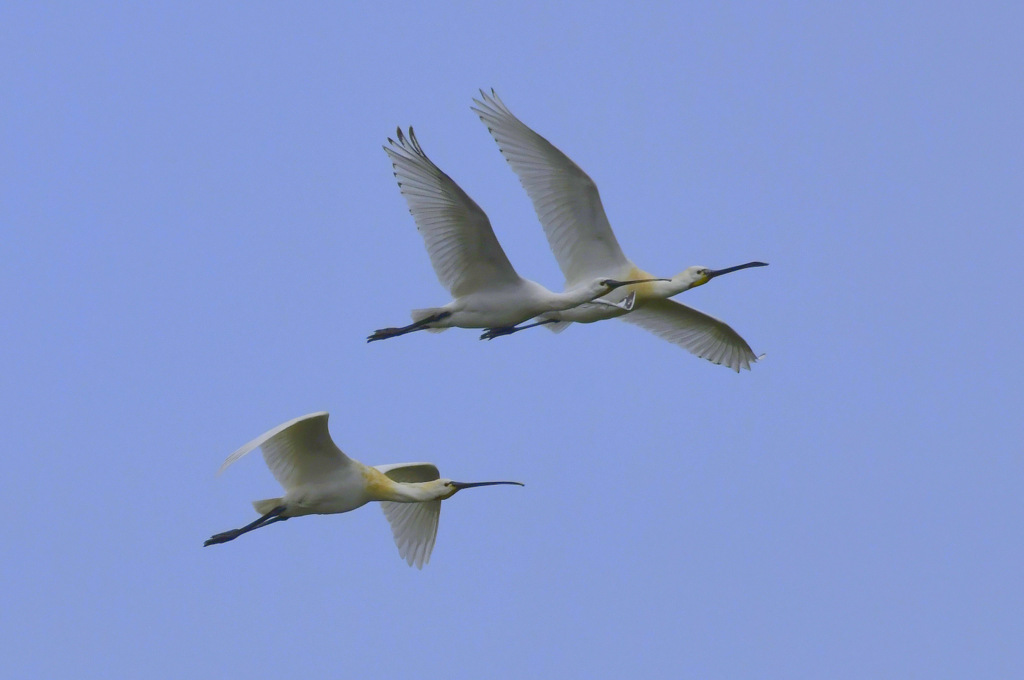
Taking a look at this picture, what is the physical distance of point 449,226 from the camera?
1820 centimetres

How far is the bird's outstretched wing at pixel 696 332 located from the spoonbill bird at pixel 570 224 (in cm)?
52

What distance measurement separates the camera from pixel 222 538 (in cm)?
1833

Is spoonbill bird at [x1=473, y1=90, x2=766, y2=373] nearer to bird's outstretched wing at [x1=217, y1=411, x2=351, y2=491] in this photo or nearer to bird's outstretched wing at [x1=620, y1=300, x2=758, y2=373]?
bird's outstretched wing at [x1=620, y1=300, x2=758, y2=373]

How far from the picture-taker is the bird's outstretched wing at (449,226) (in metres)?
17.9

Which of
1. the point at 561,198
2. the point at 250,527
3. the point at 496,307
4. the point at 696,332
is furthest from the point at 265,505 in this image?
the point at 696,332

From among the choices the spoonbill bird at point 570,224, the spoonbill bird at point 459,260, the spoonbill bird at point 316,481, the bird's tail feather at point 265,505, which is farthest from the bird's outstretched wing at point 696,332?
the bird's tail feather at point 265,505

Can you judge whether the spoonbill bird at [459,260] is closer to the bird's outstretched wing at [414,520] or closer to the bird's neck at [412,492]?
the bird's neck at [412,492]

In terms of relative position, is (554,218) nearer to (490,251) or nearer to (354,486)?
(490,251)

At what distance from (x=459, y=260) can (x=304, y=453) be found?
8.24ft

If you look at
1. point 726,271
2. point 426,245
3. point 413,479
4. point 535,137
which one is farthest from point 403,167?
point 726,271

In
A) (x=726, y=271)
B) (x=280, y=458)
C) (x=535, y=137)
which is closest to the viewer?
(x=280, y=458)

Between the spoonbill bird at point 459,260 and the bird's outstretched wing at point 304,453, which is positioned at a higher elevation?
the spoonbill bird at point 459,260

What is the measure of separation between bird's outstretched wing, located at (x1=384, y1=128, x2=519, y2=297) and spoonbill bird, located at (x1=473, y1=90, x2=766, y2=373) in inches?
39.4

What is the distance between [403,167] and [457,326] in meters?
1.83
